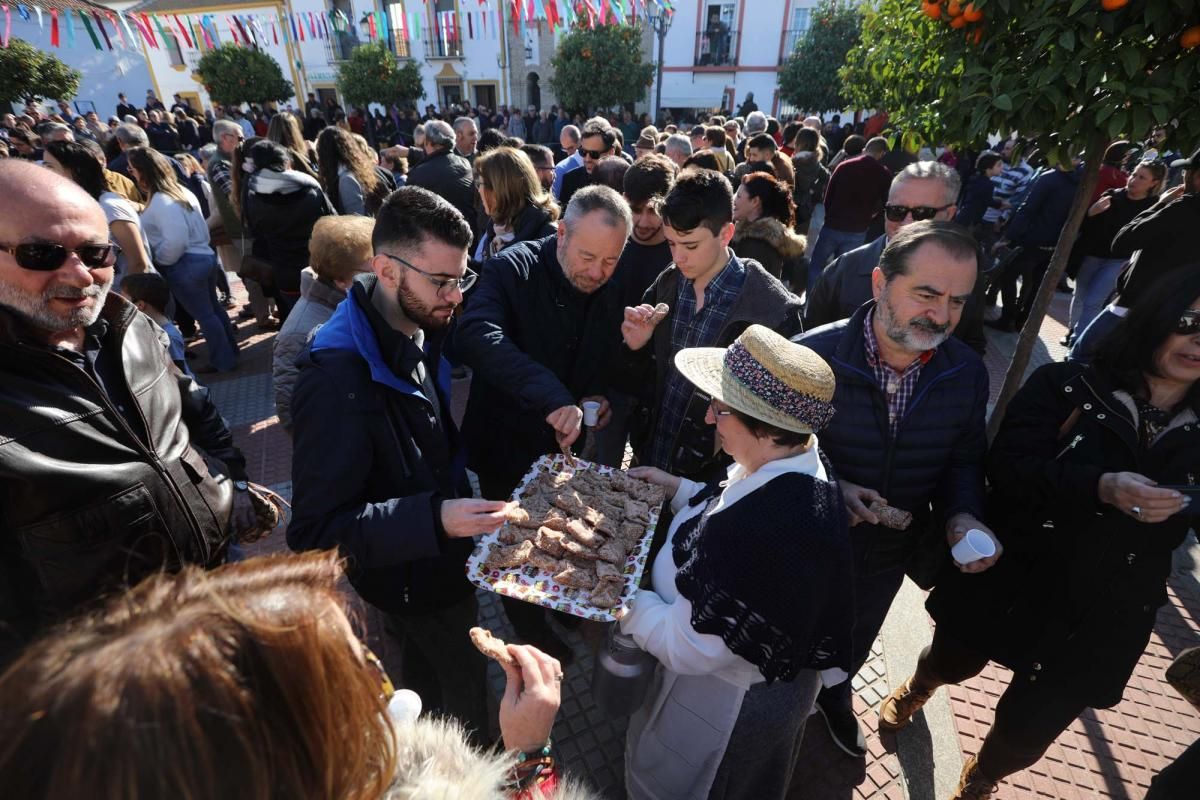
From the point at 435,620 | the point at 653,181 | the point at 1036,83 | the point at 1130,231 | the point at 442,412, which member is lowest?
the point at 435,620

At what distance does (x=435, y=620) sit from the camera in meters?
2.49

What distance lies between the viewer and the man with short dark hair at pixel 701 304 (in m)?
2.91

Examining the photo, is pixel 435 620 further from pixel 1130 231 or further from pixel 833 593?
pixel 1130 231

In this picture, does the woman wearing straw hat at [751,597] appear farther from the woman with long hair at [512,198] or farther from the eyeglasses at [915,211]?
the woman with long hair at [512,198]

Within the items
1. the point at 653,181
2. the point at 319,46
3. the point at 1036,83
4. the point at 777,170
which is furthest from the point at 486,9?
the point at 1036,83

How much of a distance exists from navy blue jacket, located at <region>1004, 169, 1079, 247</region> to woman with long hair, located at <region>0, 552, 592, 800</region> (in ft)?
28.4

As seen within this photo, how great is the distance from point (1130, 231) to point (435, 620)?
588 centimetres

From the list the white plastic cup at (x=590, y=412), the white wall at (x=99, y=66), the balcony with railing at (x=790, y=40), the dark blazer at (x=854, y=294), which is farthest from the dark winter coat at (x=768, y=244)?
the white wall at (x=99, y=66)

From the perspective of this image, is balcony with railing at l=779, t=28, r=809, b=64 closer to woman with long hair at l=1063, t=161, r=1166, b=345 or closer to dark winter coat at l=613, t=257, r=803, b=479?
woman with long hair at l=1063, t=161, r=1166, b=345

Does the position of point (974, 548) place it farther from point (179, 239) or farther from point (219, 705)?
point (179, 239)

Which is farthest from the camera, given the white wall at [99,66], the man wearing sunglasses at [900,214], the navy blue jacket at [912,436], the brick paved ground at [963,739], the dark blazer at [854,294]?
the white wall at [99,66]

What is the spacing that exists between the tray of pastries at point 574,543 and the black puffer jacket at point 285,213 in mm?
4203

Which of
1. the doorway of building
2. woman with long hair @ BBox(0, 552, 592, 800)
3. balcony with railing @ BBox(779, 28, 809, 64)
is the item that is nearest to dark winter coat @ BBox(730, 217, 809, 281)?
woman with long hair @ BBox(0, 552, 592, 800)

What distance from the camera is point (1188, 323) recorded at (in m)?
1.96
